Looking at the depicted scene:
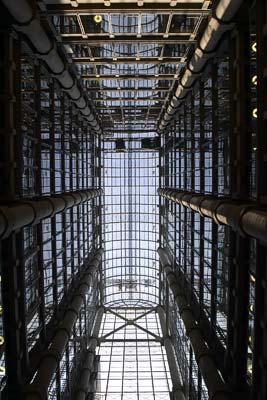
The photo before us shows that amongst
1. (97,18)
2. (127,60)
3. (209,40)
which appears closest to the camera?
(209,40)

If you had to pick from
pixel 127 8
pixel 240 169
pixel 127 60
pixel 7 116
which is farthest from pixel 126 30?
pixel 240 169

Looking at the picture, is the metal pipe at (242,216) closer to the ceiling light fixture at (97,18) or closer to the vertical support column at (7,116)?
the vertical support column at (7,116)

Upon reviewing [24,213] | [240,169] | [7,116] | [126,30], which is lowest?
[24,213]

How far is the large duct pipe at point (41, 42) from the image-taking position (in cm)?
1736

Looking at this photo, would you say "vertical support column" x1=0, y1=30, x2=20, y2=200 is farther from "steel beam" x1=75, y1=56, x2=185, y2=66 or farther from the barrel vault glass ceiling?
"steel beam" x1=75, y1=56, x2=185, y2=66

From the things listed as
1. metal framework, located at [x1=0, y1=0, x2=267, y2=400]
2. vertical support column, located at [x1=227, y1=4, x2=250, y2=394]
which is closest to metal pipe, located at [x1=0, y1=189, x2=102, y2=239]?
metal framework, located at [x1=0, y1=0, x2=267, y2=400]

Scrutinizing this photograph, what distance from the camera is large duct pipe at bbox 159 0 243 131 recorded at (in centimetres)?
1748

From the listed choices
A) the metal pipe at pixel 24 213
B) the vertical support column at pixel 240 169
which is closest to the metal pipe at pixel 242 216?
the vertical support column at pixel 240 169

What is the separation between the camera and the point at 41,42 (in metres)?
21.5

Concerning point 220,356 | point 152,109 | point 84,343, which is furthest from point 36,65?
point 84,343

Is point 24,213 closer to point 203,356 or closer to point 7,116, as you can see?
point 7,116

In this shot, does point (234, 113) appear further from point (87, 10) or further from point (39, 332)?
point (39, 332)

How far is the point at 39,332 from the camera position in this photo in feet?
84.8

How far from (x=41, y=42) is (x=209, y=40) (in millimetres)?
7584
